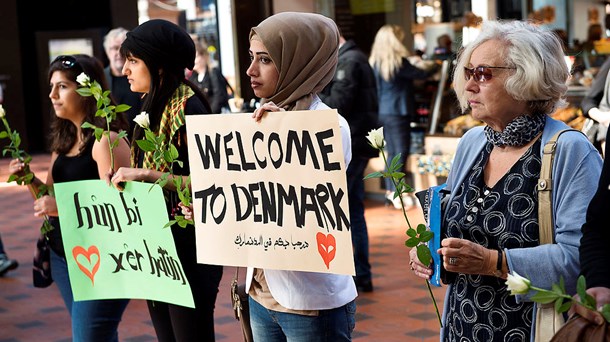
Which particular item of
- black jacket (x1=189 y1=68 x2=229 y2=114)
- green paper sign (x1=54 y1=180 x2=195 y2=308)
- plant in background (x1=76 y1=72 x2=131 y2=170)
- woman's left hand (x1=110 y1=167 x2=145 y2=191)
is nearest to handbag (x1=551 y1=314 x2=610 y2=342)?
green paper sign (x1=54 y1=180 x2=195 y2=308)

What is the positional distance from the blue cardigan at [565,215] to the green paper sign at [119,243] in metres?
1.46

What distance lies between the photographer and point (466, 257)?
8.27ft

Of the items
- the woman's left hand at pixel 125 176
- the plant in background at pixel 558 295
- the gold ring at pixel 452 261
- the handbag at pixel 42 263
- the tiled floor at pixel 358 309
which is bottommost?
the tiled floor at pixel 358 309

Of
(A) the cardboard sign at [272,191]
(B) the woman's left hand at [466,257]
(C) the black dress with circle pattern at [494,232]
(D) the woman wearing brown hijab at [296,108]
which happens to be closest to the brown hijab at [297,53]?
(D) the woman wearing brown hijab at [296,108]

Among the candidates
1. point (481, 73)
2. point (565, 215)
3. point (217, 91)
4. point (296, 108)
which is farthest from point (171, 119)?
point (217, 91)

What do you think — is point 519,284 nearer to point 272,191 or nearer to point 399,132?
point 272,191

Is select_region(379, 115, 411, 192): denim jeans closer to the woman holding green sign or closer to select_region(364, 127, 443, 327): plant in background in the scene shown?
the woman holding green sign

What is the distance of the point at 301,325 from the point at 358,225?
3.85m

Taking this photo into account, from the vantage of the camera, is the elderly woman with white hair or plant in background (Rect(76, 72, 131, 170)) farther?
plant in background (Rect(76, 72, 131, 170))

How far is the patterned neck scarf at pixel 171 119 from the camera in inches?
142

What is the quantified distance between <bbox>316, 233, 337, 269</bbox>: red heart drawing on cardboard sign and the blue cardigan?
1.90 ft

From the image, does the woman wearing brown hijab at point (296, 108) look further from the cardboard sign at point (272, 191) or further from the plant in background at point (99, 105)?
the plant in background at point (99, 105)

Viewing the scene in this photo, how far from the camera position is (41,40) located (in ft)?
64.8

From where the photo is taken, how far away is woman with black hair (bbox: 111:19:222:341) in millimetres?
3643
